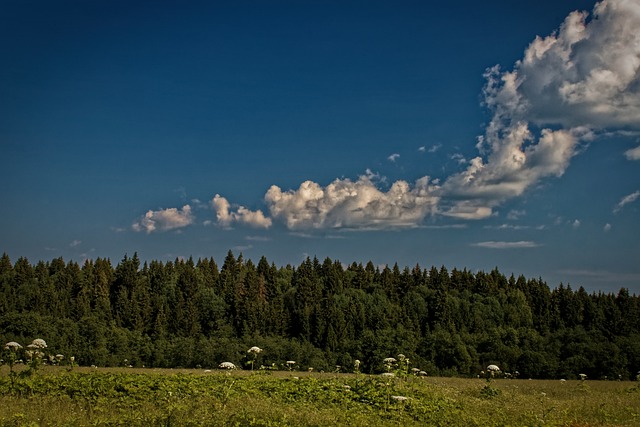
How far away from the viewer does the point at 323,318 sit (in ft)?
317

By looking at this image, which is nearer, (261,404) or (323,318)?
(261,404)

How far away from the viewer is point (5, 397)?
18234 mm

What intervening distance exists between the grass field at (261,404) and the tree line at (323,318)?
55.8 m

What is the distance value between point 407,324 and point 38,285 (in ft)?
221

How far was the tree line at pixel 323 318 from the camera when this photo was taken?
85125 mm

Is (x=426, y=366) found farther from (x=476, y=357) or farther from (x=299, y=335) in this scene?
(x=299, y=335)

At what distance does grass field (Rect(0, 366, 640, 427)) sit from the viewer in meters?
16.1

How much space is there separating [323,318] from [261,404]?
79631mm

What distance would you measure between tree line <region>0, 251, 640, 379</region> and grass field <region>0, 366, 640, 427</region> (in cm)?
5585

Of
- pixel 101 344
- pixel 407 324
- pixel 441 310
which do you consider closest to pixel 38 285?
pixel 101 344

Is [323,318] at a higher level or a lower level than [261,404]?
lower

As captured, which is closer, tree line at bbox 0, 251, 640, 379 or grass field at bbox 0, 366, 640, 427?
grass field at bbox 0, 366, 640, 427

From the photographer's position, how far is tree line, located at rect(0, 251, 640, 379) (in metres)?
85.1

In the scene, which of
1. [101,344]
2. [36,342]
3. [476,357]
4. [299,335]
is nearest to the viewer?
[36,342]
